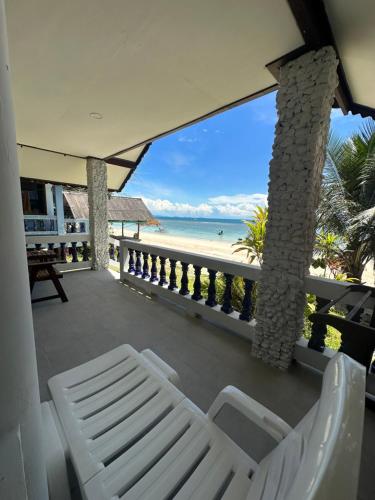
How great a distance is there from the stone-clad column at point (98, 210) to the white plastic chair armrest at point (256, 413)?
487 cm

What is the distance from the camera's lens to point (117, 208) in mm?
10797

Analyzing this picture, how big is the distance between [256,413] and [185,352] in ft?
4.58

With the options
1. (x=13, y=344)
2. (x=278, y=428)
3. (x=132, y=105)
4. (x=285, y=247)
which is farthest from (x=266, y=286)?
(x=132, y=105)

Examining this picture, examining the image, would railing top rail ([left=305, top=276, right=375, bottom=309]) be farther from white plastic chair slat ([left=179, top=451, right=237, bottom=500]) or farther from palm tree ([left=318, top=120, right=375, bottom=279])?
palm tree ([left=318, top=120, right=375, bottom=279])

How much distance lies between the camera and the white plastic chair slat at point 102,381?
1210 millimetres

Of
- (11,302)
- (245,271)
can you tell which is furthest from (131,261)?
(11,302)

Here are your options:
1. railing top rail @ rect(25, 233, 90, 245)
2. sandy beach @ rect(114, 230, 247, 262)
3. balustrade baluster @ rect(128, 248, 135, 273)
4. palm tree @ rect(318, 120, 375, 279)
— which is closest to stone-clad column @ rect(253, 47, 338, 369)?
balustrade baluster @ rect(128, 248, 135, 273)

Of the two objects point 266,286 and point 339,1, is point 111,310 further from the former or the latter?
point 339,1

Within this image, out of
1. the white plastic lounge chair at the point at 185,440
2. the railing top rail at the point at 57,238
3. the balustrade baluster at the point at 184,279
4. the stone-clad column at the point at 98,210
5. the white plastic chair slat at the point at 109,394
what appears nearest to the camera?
the white plastic lounge chair at the point at 185,440

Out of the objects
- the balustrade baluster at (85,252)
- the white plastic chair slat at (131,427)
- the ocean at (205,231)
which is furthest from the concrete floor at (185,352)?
the ocean at (205,231)

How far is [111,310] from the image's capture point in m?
3.14

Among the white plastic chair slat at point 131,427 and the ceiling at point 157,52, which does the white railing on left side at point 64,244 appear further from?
the white plastic chair slat at point 131,427

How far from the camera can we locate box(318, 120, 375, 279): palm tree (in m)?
4.69

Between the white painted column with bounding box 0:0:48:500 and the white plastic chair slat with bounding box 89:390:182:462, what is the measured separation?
50 cm
